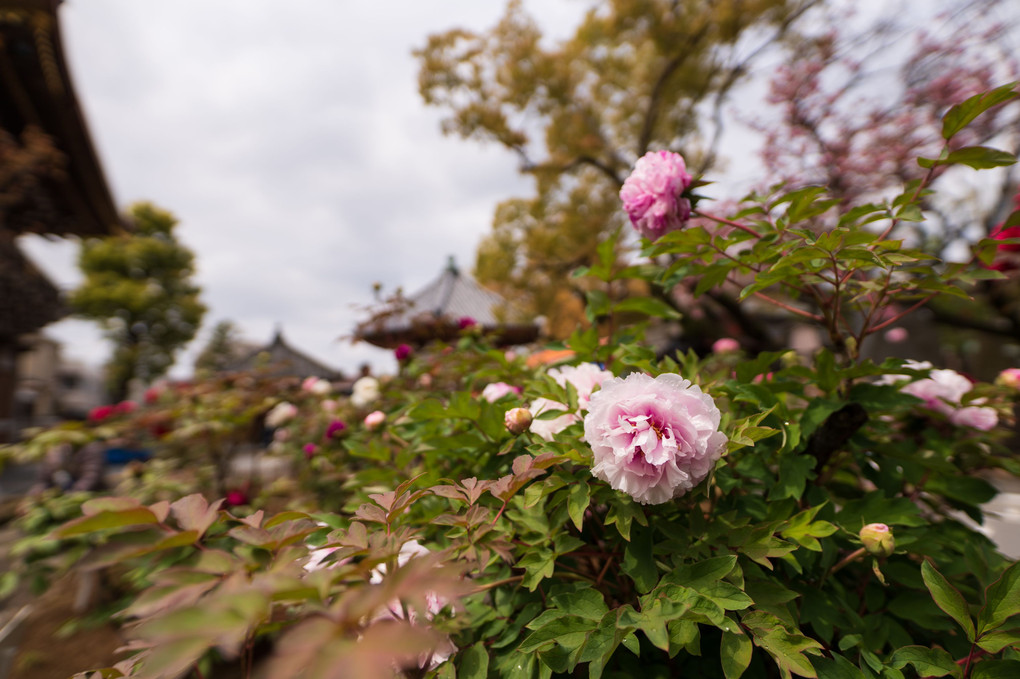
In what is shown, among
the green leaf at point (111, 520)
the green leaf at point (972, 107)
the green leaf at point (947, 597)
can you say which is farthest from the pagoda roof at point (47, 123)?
the green leaf at point (947, 597)

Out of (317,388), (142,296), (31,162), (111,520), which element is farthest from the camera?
(142,296)

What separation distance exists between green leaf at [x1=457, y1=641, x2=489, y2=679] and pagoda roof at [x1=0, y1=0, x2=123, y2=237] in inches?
257

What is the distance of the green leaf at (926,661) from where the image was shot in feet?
1.71

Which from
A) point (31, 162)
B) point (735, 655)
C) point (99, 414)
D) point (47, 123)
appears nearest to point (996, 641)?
point (735, 655)

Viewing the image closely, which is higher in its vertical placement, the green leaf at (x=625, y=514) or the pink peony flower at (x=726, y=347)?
the pink peony flower at (x=726, y=347)

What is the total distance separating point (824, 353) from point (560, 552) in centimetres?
56

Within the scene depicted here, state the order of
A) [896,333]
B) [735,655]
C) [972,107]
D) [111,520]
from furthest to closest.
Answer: [896,333] < [972,107] < [735,655] < [111,520]

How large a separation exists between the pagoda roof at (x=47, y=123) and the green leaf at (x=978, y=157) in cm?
664

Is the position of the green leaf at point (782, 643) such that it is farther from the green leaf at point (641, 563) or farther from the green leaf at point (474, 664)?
the green leaf at point (474, 664)

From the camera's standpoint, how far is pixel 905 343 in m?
12.0

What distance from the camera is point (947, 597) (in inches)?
21.1

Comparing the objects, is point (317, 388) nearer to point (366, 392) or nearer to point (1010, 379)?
point (366, 392)

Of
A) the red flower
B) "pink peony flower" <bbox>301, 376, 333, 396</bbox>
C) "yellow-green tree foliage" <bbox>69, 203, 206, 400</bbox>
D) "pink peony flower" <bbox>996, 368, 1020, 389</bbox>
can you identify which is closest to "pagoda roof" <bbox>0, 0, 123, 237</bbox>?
the red flower

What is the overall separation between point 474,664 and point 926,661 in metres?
0.54
